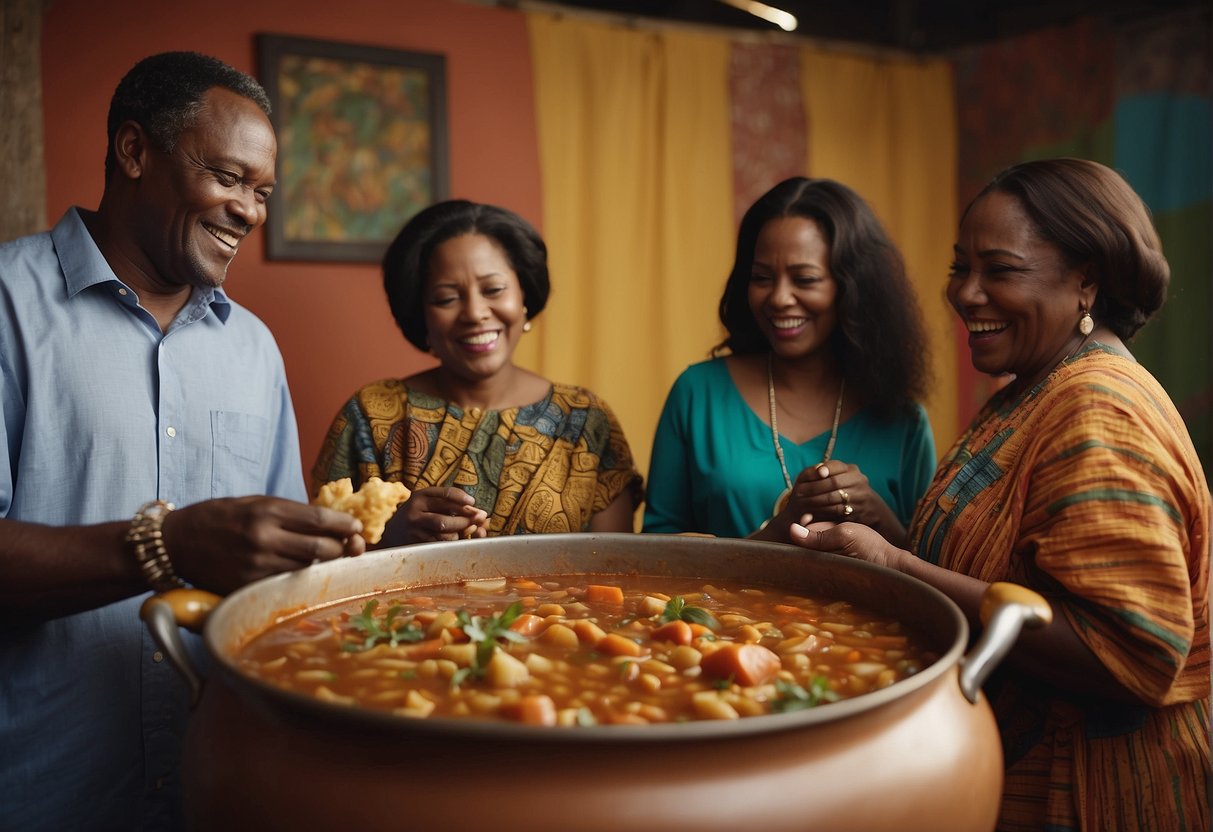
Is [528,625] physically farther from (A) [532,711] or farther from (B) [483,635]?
(A) [532,711]

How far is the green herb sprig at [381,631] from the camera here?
1.87m

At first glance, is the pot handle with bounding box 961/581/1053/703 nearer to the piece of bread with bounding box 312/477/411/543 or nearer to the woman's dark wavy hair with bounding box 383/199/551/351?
the piece of bread with bounding box 312/477/411/543

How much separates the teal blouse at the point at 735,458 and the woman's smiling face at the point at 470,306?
64cm

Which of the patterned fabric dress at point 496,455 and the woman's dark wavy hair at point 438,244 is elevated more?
the woman's dark wavy hair at point 438,244

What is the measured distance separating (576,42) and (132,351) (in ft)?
11.5

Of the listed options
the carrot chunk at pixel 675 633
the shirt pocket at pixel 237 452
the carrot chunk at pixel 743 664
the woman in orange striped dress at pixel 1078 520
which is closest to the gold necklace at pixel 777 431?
the woman in orange striped dress at pixel 1078 520

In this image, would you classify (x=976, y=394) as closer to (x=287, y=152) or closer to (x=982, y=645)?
(x=287, y=152)

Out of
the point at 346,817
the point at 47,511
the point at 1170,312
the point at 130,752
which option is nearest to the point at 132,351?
the point at 47,511

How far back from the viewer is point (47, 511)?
2.23m

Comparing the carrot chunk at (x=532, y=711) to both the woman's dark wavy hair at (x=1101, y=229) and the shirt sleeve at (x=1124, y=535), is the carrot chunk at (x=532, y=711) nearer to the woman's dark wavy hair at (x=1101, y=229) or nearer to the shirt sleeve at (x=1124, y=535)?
the shirt sleeve at (x=1124, y=535)

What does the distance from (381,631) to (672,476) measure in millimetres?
1679

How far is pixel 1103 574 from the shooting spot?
188 centimetres

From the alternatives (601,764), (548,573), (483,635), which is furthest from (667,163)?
(601,764)

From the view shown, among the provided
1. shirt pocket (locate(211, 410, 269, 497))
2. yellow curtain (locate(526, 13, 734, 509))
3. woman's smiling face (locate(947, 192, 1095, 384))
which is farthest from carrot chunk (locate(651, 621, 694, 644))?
yellow curtain (locate(526, 13, 734, 509))
